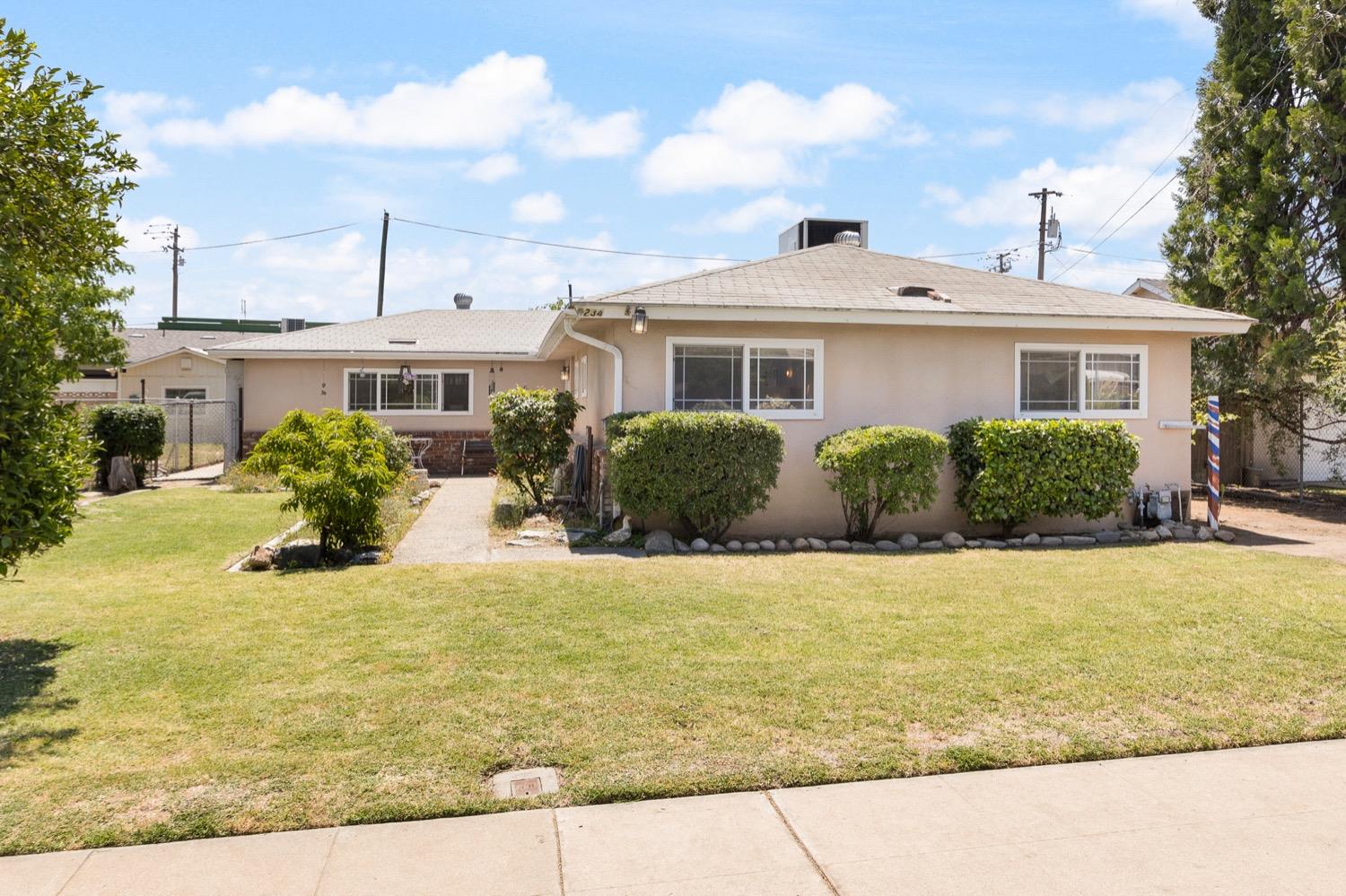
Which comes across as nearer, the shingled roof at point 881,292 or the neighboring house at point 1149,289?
the shingled roof at point 881,292

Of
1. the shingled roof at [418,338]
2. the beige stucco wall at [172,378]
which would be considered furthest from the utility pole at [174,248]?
the shingled roof at [418,338]

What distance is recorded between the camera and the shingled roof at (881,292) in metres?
10.5

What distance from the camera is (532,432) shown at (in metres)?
12.2

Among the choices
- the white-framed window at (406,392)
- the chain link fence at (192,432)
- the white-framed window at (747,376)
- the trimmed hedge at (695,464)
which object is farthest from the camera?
the white-framed window at (406,392)

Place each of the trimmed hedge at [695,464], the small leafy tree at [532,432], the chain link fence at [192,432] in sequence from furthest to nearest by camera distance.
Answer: the chain link fence at [192,432] → the small leafy tree at [532,432] → the trimmed hedge at [695,464]

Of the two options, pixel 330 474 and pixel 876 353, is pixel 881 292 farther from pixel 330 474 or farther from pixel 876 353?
pixel 330 474

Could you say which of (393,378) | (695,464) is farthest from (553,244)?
(695,464)

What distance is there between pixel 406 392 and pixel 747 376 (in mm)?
12183

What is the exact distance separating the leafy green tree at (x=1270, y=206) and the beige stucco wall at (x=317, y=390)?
12704 millimetres

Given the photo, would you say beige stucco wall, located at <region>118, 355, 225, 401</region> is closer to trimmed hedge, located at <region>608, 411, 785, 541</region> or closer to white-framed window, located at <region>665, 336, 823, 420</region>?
white-framed window, located at <region>665, 336, 823, 420</region>

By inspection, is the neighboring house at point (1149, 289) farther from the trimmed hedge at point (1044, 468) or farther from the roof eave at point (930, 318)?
the trimmed hedge at point (1044, 468)

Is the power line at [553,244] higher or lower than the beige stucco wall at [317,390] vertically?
higher

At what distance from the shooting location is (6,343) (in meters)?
5.49

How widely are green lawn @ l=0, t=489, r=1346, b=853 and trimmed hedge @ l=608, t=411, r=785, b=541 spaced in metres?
1.26
